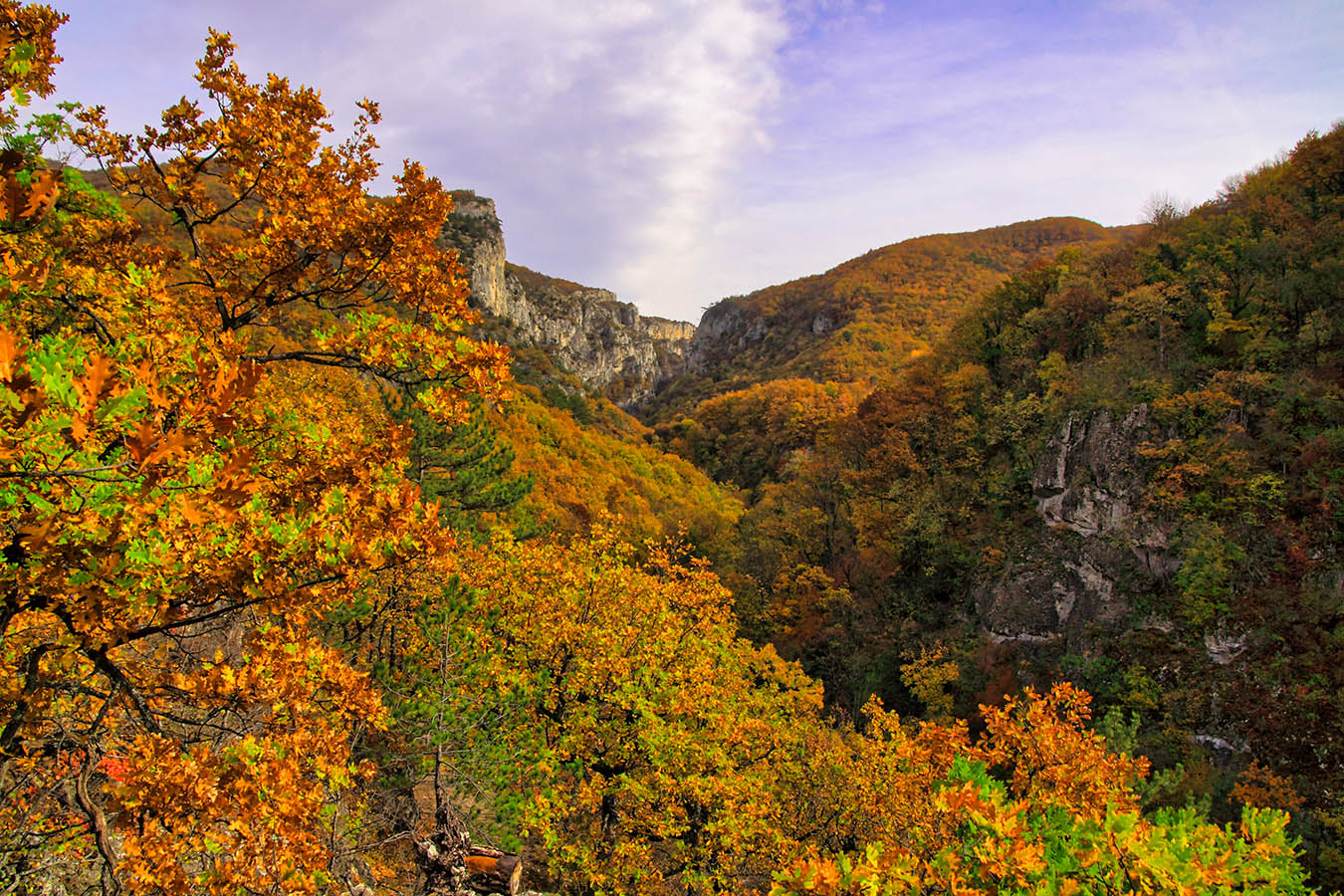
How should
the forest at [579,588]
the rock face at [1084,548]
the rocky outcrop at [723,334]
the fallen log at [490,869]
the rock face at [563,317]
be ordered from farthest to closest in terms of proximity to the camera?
1. the rocky outcrop at [723,334]
2. the rock face at [563,317]
3. the rock face at [1084,548]
4. the fallen log at [490,869]
5. the forest at [579,588]

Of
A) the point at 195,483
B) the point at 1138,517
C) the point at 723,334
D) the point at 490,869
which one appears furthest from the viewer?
the point at 723,334

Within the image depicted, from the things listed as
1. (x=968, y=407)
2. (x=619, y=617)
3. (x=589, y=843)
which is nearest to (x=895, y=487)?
(x=968, y=407)

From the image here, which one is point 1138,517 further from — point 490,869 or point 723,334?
point 723,334

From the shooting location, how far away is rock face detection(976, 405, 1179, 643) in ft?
64.0

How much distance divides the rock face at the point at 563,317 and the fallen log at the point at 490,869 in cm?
6479

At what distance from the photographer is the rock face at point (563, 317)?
286ft

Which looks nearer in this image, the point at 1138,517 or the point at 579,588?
the point at 579,588

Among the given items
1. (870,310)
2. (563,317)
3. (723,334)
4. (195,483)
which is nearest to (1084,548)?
(195,483)

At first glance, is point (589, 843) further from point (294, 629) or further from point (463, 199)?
point (463, 199)

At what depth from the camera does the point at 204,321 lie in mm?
5312

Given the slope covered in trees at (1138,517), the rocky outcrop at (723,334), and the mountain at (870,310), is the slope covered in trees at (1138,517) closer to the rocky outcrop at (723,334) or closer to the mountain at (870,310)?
the mountain at (870,310)

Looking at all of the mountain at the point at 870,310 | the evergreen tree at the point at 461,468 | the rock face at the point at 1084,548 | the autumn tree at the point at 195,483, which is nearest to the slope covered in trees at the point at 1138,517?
the rock face at the point at 1084,548

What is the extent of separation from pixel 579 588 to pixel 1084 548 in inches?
750

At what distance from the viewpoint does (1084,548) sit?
21.1m
